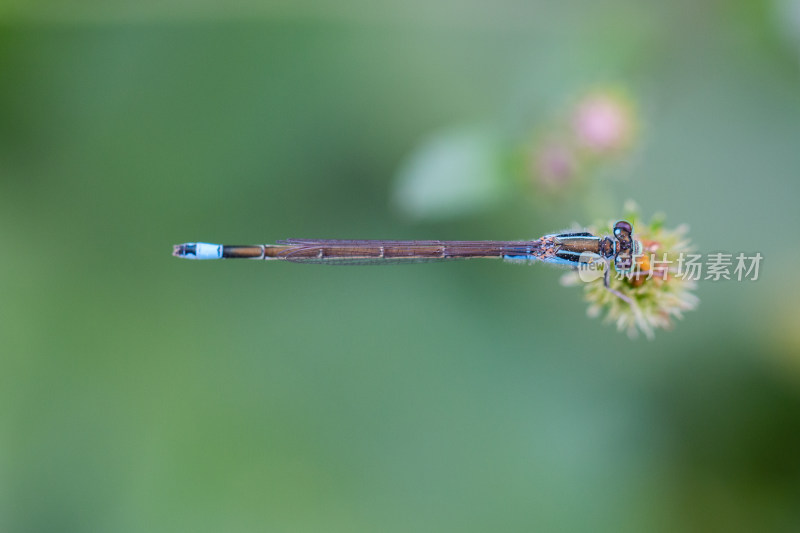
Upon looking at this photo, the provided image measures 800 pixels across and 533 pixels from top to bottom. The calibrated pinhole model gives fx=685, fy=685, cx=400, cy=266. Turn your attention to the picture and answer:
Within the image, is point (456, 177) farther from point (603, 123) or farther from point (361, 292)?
point (361, 292)

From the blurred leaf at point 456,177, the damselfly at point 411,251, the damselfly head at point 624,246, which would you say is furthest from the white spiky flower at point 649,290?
the blurred leaf at point 456,177

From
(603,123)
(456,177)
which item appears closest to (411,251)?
(456,177)

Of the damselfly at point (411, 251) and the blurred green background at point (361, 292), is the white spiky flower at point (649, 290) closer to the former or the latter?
the damselfly at point (411, 251)

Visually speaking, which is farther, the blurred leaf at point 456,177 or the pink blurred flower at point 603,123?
the blurred leaf at point 456,177

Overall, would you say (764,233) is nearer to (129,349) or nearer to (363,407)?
(363,407)

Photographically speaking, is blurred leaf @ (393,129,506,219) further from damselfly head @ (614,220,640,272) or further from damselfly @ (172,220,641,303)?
damselfly head @ (614,220,640,272)

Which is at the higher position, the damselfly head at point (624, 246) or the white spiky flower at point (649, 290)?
→ the damselfly head at point (624, 246)
